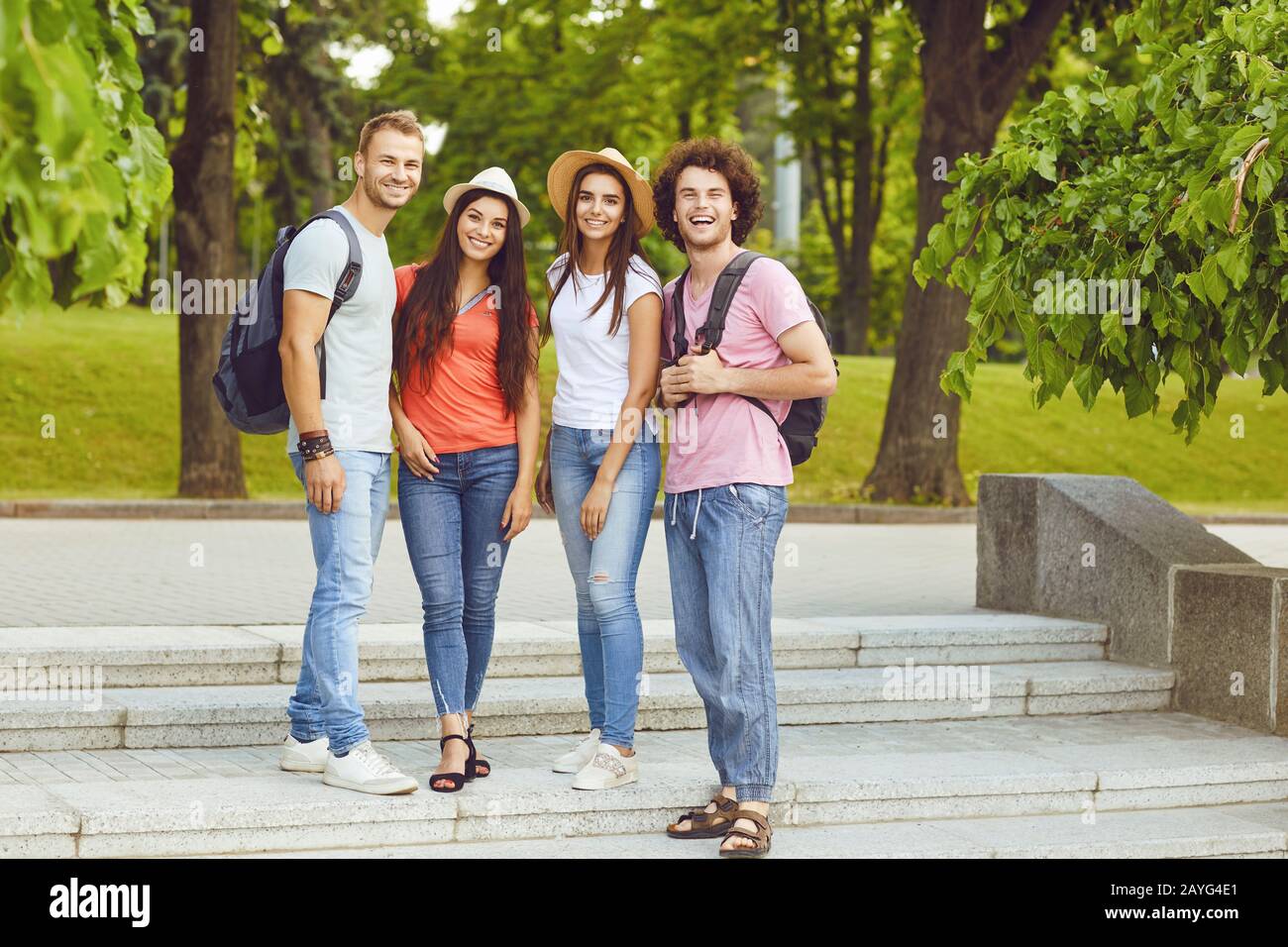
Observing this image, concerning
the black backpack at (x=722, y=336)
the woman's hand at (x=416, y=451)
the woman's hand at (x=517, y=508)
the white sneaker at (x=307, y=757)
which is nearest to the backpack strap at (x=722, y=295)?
the black backpack at (x=722, y=336)

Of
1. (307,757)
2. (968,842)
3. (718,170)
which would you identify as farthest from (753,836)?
(718,170)

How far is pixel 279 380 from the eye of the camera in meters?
5.37

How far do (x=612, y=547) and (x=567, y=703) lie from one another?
1.61 meters

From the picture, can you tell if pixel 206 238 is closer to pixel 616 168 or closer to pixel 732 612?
pixel 616 168

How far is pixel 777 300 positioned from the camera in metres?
5.14

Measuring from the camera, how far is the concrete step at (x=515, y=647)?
6.89 meters

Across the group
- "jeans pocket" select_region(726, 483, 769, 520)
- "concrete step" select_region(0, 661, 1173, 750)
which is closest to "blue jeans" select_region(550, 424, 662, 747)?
"jeans pocket" select_region(726, 483, 769, 520)

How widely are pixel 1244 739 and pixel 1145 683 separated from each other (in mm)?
799

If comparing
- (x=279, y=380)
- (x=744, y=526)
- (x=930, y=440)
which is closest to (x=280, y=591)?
(x=279, y=380)

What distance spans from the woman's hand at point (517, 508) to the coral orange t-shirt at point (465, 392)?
18 cm

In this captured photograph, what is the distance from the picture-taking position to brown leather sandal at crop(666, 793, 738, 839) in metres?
5.43

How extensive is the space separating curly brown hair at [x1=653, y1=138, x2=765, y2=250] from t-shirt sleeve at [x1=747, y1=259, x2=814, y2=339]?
286mm
